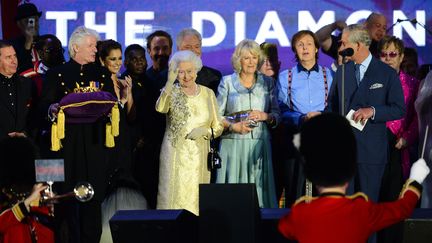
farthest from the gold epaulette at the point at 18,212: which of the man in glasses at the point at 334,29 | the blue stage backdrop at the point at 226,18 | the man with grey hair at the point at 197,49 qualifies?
the blue stage backdrop at the point at 226,18

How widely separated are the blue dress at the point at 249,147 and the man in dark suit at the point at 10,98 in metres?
1.71

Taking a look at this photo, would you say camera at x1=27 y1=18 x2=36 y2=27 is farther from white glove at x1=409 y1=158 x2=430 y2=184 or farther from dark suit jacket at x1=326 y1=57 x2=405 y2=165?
white glove at x1=409 y1=158 x2=430 y2=184

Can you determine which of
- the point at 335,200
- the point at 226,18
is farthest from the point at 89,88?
the point at 335,200

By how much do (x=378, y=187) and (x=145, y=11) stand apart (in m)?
3.78

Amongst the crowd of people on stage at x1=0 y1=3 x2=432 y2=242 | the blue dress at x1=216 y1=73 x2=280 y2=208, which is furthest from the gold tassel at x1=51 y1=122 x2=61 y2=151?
the blue dress at x1=216 y1=73 x2=280 y2=208

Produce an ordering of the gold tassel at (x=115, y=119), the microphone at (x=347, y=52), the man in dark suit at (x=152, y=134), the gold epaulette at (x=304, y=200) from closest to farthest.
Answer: the gold epaulette at (x=304, y=200) < the microphone at (x=347, y=52) < the gold tassel at (x=115, y=119) < the man in dark suit at (x=152, y=134)

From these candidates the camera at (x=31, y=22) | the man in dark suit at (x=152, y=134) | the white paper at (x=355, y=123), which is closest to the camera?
the white paper at (x=355, y=123)

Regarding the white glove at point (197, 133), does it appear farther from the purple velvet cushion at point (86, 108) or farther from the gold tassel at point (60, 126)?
the gold tassel at point (60, 126)

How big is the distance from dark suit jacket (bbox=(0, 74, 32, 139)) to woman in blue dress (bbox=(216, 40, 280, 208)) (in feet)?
5.43

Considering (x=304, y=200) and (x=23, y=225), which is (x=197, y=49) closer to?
(x=23, y=225)

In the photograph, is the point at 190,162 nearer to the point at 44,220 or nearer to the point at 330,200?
the point at 44,220

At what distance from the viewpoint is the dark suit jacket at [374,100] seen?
8.80 meters

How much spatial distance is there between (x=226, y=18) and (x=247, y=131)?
2.41 m

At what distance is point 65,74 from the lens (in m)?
9.35
